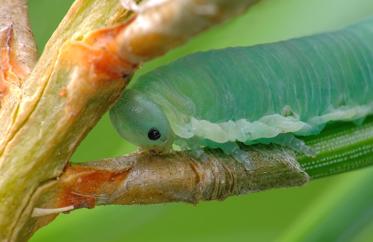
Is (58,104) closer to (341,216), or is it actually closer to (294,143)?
(294,143)

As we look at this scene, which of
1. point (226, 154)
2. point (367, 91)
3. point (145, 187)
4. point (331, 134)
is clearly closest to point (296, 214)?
point (367, 91)

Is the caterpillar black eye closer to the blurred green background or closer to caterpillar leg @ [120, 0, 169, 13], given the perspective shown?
caterpillar leg @ [120, 0, 169, 13]

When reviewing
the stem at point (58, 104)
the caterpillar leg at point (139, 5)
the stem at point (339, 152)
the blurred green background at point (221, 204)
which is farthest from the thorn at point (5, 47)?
the blurred green background at point (221, 204)

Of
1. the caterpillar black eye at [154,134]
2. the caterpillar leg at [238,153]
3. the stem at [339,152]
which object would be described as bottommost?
the stem at [339,152]

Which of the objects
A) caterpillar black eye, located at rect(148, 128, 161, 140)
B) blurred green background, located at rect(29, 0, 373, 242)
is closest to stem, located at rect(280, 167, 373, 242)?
blurred green background, located at rect(29, 0, 373, 242)

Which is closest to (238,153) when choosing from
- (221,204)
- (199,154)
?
(199,154)

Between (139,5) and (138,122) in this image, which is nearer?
(139,5)

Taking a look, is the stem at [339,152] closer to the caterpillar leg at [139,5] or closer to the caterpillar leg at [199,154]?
the caterpillar leg at [199,154]
